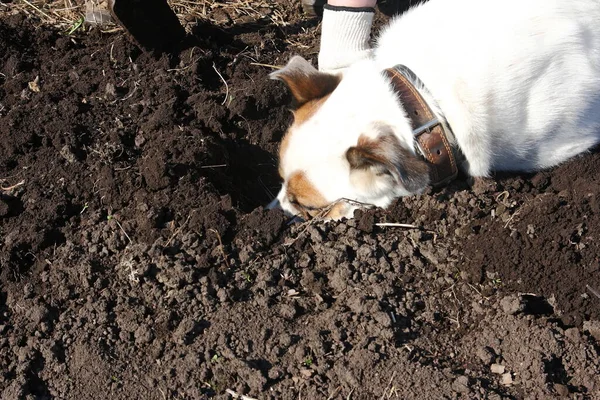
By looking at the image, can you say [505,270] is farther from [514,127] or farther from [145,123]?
[145,123]

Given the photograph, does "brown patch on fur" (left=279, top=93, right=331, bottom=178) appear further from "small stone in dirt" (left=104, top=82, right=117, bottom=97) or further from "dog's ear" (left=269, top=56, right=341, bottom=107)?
"small stone in dirt" (left=104, top=82, right=117, bottom=97)

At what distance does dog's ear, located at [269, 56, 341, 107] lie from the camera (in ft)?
12.7

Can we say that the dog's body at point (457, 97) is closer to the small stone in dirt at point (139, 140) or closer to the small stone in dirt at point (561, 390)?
the small stone in dirt at point (139, 140)

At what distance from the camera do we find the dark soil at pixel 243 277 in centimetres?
318

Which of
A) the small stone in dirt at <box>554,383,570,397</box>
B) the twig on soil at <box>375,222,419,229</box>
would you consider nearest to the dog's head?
the twig on soil at <box>375,222,419,229</box>

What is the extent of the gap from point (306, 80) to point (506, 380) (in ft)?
6.64

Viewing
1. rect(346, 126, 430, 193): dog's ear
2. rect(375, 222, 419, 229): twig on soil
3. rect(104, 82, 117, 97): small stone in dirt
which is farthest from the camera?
rect(104, 82, 117, 97): small stone in dirt

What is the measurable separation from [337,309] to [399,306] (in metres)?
0.34

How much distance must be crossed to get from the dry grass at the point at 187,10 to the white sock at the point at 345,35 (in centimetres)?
132

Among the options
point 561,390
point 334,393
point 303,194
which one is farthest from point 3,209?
point 561,390

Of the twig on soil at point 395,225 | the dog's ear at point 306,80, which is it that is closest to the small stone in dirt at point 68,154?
the dog's ear at point 306,80

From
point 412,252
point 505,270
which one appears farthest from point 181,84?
point 505,270

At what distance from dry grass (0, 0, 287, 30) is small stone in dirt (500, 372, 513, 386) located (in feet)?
11.5

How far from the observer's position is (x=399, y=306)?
3438mm
